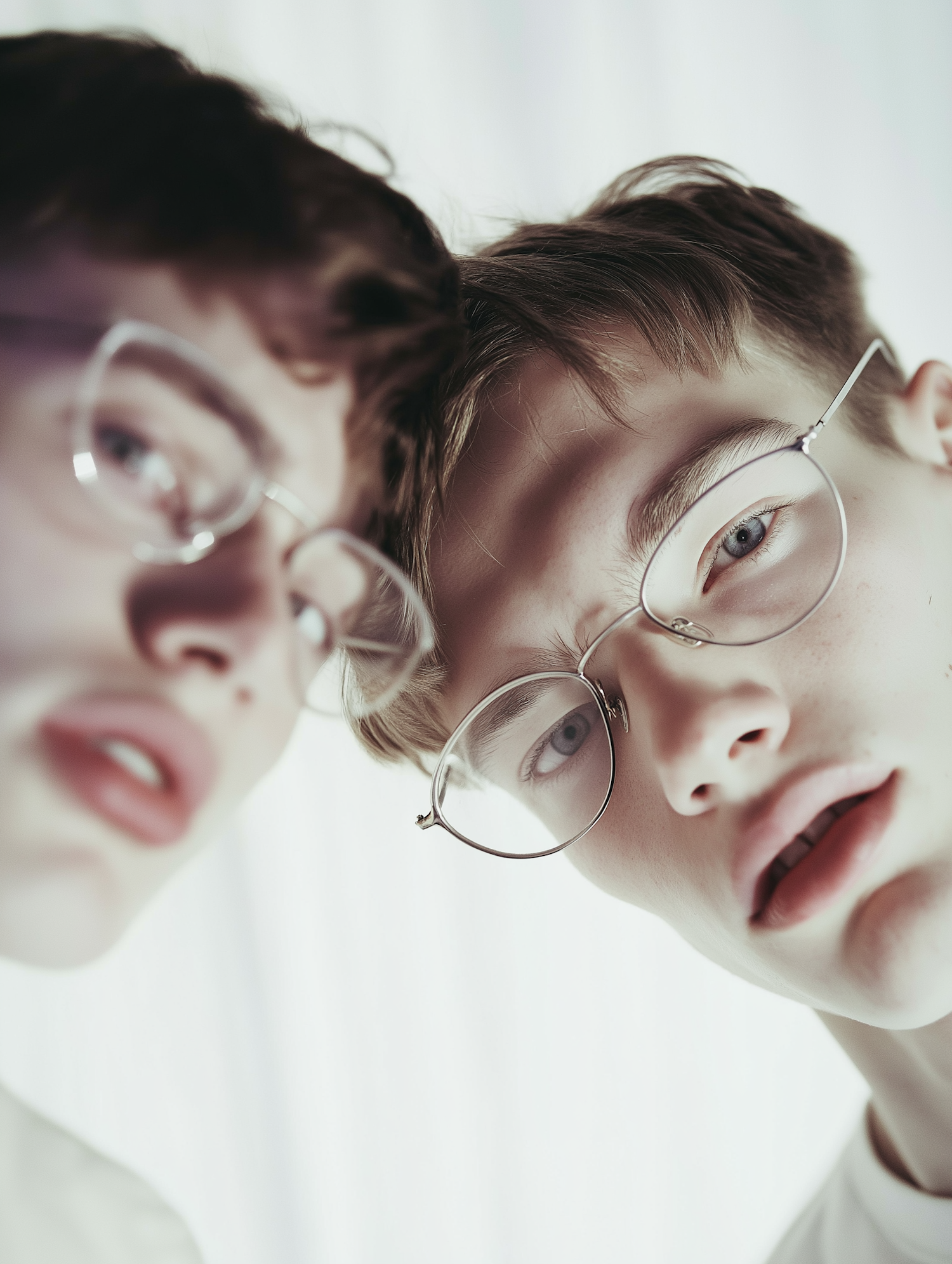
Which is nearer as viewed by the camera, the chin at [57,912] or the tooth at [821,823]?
the chin at [57,912]

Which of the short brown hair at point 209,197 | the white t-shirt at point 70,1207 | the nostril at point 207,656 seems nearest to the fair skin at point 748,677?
the short brown hair at point 209,197

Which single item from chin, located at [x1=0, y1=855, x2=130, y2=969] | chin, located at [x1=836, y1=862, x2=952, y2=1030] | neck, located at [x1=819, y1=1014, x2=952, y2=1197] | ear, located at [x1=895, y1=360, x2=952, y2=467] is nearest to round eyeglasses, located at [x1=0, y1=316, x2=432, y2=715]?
chin, located at [x1=0, y1=855, x2=130, y2=969]

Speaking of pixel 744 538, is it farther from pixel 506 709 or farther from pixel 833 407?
pixel 506 709

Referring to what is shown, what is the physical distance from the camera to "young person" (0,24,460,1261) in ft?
1.46

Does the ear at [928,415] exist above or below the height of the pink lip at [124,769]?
above

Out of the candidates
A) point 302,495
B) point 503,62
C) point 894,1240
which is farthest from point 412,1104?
point 503,62

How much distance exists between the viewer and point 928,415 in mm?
833

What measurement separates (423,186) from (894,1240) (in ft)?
4.37

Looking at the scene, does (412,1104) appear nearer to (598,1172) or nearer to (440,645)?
(598,1172)

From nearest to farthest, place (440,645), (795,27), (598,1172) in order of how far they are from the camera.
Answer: (440,645)
(598,1172)
(795,27)

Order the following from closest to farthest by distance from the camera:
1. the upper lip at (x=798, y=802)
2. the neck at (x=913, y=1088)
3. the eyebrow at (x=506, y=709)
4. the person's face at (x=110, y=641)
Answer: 1. the person's face at (x=110, y=641)
2. the upper lip at (x=798, y=802)
3. the eyebrow at (x=506, y=709)
4. the neck at (x=913, y=1088)

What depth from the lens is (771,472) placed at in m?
0.68

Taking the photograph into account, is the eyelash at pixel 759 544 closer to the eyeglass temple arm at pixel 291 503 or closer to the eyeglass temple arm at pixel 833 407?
the eyeglass temple arm at pixel 833 407

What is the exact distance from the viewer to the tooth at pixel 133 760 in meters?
0.46
